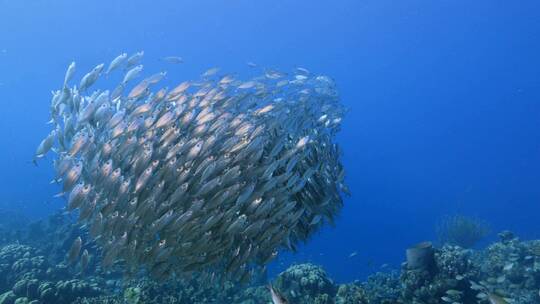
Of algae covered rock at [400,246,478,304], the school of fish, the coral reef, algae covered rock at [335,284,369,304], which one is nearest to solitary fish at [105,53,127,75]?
the school of fish

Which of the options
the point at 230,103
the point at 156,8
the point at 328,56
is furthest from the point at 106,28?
the point at 230,103

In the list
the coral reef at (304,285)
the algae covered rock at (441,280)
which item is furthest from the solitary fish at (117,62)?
the algae covered rock at (441,280)

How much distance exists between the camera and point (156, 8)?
383 feet

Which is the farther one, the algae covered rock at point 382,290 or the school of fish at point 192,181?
the algae covered rock at point 382,290

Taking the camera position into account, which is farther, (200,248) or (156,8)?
(156,8)

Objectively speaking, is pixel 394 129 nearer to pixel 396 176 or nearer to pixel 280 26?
pixel 396 176

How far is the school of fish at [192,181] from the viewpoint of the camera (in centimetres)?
661

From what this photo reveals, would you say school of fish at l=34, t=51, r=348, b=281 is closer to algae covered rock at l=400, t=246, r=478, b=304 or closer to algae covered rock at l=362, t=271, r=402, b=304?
algae covered rock at l=362, t=271, r=402, b=304

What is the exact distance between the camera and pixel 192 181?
22.1 ft

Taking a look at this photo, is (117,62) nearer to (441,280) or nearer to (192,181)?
(192,181)

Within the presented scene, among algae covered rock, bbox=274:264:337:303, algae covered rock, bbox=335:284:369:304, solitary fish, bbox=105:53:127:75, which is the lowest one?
algae covered rock, bbox=335:284:369:304

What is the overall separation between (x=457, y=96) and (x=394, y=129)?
21994 millimetres

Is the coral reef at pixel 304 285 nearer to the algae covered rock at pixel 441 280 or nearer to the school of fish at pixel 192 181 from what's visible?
the algae covered rock at pixel 441 280

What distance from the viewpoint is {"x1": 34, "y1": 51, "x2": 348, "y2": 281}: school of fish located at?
21.7 feet
